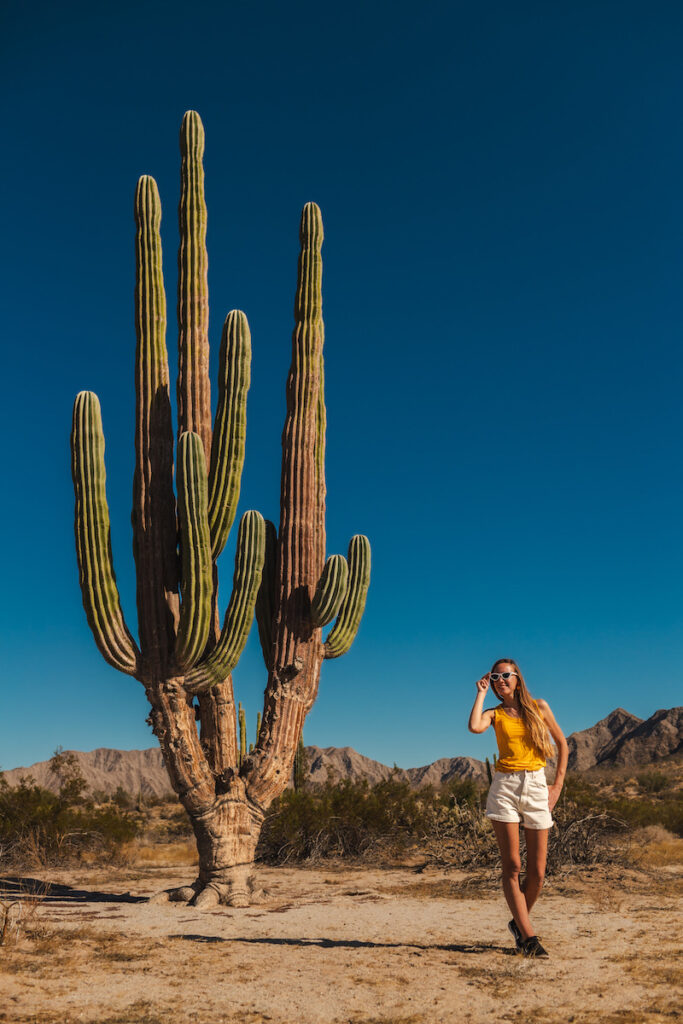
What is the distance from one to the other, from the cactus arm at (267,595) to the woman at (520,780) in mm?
4627

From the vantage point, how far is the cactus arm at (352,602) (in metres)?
9.22

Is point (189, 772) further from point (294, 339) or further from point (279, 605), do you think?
point (294, 339)

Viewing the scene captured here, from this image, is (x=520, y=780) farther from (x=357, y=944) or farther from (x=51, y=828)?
(x=51, y=828)

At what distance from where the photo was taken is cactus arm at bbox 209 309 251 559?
8867 mm

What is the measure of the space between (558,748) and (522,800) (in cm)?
41

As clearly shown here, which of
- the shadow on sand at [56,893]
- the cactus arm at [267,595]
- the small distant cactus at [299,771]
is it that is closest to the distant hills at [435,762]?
the small distant cactus at [299,771]

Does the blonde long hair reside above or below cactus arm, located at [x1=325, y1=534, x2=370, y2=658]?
below

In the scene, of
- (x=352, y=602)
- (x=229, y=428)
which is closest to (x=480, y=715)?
(x=352, y=602)

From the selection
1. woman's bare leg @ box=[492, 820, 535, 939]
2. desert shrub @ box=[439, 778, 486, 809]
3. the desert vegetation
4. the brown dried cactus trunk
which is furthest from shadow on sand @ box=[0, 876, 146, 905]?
desert shrub @ box=[439, 778, 486, 809]

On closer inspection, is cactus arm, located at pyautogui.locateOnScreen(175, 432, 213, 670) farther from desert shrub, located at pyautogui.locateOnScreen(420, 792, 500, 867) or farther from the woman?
desert shrub, located at pyautogui.locateOnScreen(420, 792, 500, 867)

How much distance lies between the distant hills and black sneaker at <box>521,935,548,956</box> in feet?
138

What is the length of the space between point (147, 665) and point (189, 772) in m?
1.21

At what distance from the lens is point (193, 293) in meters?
9.45

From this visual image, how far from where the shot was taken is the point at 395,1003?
4.21m
